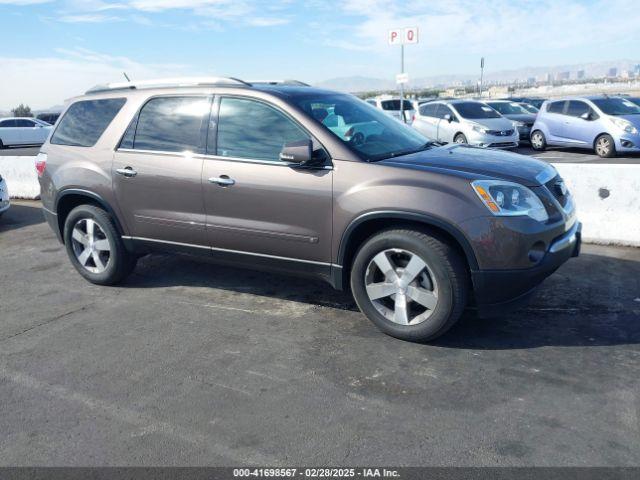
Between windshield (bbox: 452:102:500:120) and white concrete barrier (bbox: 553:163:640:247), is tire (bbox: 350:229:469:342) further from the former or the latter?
windshield (bbox: 452:102:500:120)

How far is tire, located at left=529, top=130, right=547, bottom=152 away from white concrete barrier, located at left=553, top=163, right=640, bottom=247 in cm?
988

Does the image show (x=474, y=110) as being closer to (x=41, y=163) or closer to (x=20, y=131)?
(x=41, y=163)

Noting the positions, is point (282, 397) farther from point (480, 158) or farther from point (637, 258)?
point (637, 258)

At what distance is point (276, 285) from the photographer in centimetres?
521

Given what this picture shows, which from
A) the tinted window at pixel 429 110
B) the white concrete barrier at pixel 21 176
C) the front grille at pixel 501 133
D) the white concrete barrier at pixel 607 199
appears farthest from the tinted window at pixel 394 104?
the white concrete barrier at pixel 607 199

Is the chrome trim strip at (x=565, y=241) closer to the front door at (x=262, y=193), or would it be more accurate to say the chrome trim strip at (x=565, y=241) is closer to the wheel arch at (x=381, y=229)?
the wheel arch at (x=381, y=229)

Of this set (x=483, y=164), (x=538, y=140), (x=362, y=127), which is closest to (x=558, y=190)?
(x=483, y=164)

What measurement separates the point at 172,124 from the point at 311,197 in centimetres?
152

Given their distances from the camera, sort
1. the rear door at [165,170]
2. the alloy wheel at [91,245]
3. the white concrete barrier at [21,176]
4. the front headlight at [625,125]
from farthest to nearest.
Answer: the front headlight at [625,125] < the white concrete barrier at [21,176] < the alloy wheel at [91,245] < the rear door at [165,170]

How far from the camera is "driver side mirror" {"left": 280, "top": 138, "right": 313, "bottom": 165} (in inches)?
153

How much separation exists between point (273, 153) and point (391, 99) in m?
17.4

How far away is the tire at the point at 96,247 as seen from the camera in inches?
201

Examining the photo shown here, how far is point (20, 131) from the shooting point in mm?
24422

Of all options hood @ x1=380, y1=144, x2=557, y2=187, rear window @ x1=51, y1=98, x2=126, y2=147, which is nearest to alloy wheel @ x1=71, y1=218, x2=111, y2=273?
rear window @ x1=51, y1=98, x2=126, y2=147
